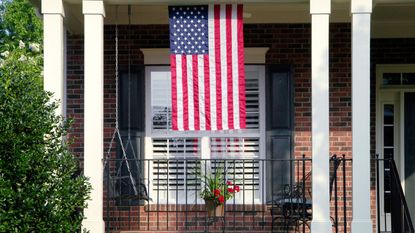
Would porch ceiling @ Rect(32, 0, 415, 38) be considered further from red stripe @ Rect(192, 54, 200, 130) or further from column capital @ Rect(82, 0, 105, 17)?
red stripe @ Rect(192, 54, 200, 130)

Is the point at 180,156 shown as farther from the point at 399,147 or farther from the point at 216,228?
the point at 399,147

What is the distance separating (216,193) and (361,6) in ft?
11.0

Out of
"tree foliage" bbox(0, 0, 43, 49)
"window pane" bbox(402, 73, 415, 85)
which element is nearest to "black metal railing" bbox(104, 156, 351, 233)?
"window pane" bbox(402, 73, 415, 85)

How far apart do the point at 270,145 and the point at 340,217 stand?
61.5 inches

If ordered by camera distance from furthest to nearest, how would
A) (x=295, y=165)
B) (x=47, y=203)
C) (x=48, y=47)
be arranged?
(x=295, y=165) < (x=48, y=47) < (x=47, y=203)

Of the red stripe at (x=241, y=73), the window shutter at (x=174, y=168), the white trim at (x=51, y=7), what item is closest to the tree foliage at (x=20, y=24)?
the window shutter at (x=174, y=168)

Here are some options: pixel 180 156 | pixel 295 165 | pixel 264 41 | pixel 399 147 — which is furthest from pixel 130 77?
pixel 399 147

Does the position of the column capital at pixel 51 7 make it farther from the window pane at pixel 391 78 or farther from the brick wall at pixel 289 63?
the window pane at pixel 391 78

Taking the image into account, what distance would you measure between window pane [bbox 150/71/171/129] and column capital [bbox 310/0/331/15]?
3.09 metres

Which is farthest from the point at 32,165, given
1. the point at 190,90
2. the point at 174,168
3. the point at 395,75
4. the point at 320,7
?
the point at 395,75

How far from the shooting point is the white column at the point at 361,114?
8234 mm

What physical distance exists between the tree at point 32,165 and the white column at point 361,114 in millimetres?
3236

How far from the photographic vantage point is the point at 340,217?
1049 centimetres

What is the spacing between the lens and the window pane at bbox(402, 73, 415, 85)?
36.1ft
